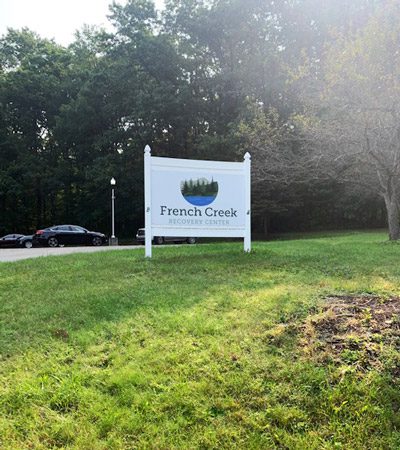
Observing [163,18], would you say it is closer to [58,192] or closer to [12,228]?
[58,192]

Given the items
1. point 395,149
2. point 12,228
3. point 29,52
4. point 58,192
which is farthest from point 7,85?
point 395,149

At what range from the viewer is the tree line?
85.8 feet

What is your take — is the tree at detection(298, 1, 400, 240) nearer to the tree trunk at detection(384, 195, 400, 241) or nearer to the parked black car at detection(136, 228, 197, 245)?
the tree trunk at detection(384, 195, 400, 241)

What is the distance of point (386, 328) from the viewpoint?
3777 mm

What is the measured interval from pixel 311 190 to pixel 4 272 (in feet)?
80.6

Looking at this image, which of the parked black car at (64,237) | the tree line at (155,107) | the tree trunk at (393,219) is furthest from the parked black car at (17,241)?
the tree trunk at (393,219)

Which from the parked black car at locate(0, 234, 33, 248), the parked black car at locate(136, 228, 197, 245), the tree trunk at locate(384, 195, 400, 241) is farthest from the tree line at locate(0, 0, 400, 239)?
the parked black car at locate(0, 234, 33, 248)

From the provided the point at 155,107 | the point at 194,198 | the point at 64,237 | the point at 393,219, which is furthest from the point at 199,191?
the point at 155,107

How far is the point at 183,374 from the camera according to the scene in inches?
131

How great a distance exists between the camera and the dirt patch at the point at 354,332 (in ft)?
11.3

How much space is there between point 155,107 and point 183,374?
1040 inches

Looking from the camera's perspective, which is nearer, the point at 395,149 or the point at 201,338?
the point at 201,338

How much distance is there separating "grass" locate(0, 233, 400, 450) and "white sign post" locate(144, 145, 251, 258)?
2825 mm

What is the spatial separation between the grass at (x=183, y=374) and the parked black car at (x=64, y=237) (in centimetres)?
1803
